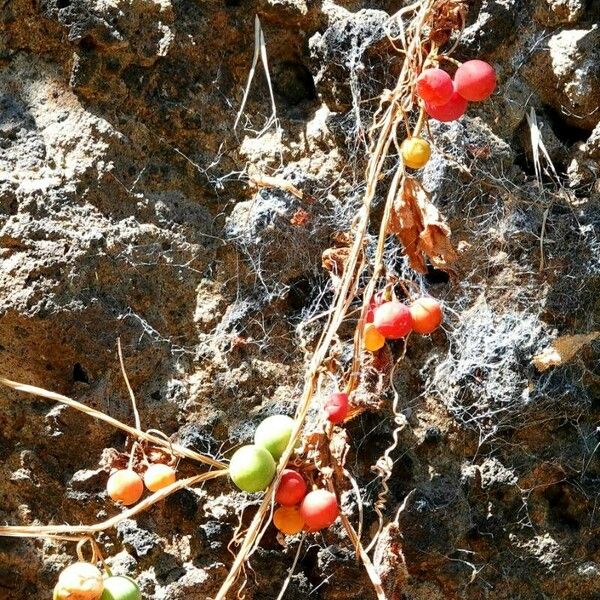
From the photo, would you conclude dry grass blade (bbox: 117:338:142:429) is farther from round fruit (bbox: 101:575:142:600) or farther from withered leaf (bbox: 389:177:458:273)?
withered leaf (bbox: 389:177:458:273)

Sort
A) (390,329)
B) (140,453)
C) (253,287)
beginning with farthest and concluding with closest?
(253,287) < (140,453) < (390,329)

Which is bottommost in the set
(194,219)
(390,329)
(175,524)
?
(175,524)

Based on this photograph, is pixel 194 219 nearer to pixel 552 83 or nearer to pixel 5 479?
pixel 5 479

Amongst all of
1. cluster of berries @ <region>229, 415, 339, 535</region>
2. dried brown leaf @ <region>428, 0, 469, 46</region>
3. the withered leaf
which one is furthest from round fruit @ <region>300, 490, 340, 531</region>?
dried brown leaf @ <region>428, 0, 469, 46</region>

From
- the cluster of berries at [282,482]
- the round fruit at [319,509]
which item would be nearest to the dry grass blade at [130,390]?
the cluster of berries at [282,482]

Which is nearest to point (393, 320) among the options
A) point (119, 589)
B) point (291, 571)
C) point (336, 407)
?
point (336, 407)

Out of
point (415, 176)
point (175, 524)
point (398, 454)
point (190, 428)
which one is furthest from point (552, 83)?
point (175, 524)
